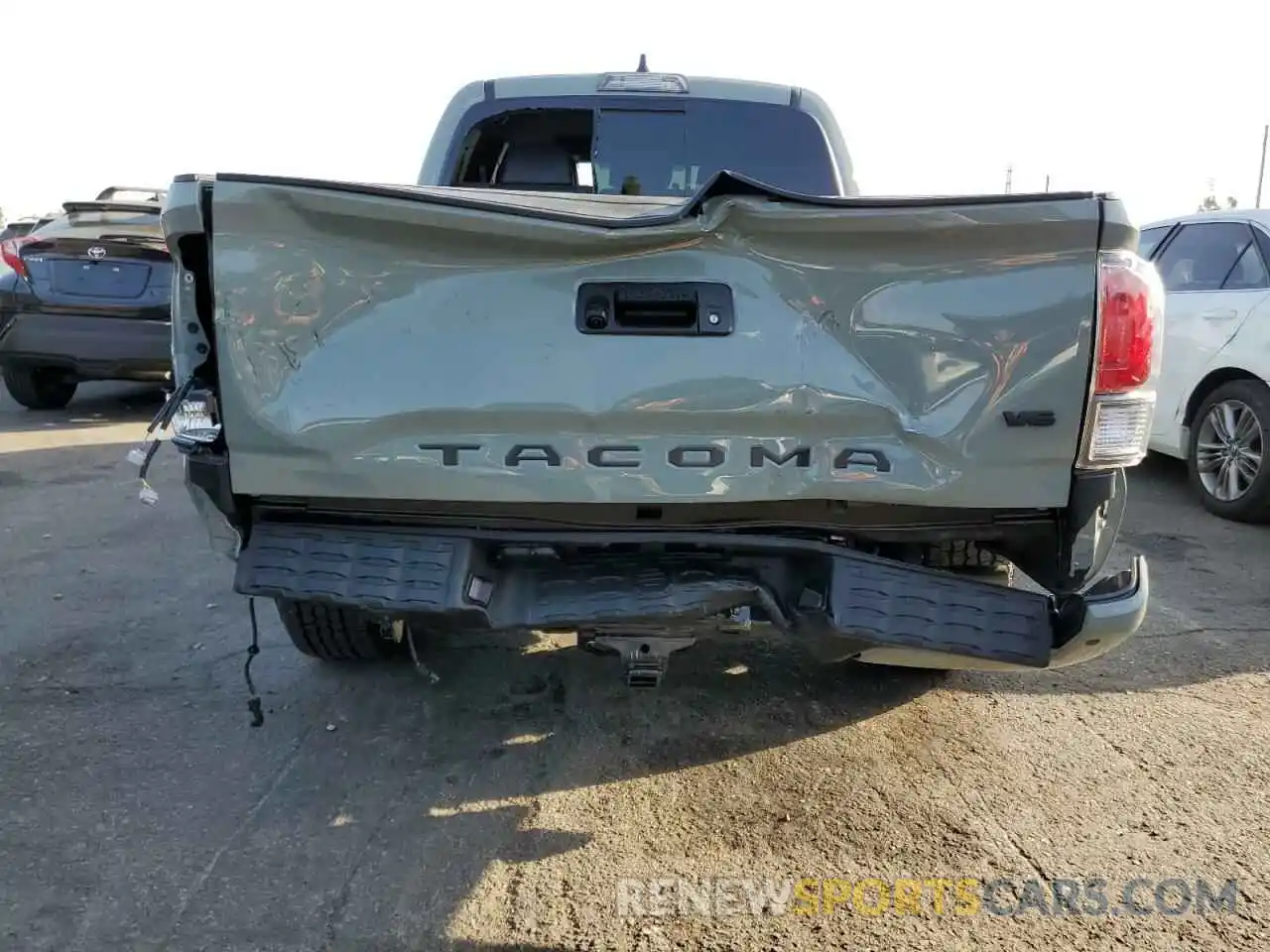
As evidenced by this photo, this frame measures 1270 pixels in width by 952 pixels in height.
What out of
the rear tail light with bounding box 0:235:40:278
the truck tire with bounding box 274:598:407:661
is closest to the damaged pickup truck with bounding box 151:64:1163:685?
the truck tire with bounding box 274:598:407:661

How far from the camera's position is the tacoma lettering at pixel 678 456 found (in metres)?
2.41

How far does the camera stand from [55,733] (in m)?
3.32

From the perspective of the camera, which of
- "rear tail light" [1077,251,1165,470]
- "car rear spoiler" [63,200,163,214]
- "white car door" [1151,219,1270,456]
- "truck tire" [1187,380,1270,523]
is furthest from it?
"car rear spoiler" [63,200,163,214]

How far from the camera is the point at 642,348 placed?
2377 mm

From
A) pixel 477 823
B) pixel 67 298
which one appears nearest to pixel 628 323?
pixel 477 823

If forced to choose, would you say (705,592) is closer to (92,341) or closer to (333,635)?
(333,635)

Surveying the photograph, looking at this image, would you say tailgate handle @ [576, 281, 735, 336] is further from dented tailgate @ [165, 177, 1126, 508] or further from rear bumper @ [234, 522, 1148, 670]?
rear bumper @ [234, 522, 1148, 670]

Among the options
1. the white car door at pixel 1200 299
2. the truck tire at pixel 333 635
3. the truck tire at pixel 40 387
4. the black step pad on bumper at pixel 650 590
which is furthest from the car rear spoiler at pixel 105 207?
the white car door at pixel 1200 299

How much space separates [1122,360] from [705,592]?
1184 millimetres

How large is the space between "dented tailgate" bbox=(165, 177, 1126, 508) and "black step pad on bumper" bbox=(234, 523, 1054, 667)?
0.57 feet

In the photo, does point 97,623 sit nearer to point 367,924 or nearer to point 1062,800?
point 367,924

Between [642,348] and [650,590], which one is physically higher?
[642,348]

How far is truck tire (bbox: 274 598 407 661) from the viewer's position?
3.33 metres

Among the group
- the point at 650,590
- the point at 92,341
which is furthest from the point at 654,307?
the point at 92,341
